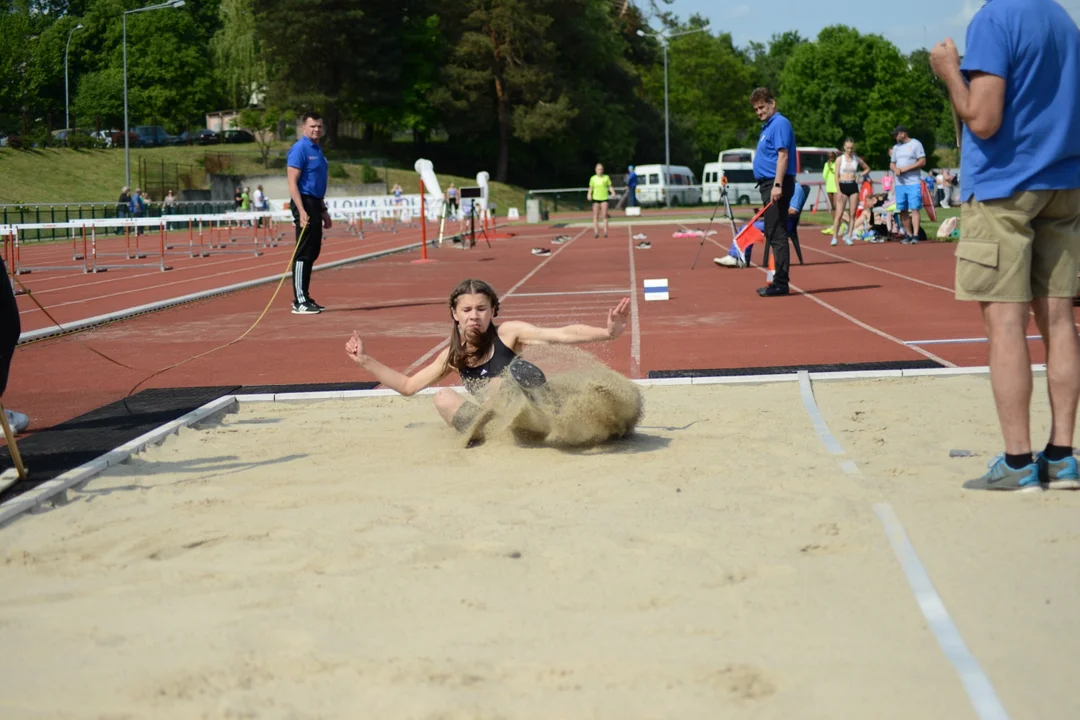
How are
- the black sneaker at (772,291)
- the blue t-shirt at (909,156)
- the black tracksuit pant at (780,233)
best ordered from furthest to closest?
1. the blue t-shirt at (909,156)
2. the black sneaker at (772,291)
3. the black tracksuit pant at (780,233)

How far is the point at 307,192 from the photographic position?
13.1m

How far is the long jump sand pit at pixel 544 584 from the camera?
9.59 feet

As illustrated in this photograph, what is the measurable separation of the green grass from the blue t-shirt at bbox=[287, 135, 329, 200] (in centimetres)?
3866

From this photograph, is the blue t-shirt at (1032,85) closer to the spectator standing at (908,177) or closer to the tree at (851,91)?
the spectator standing at (908,177)

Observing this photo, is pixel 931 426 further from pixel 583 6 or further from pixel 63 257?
pixel 583 6

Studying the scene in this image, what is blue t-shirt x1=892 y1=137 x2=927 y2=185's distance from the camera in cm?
2098

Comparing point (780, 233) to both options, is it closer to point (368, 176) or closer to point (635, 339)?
point (635, 339)

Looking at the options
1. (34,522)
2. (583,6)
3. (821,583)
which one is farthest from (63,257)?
(583,6)

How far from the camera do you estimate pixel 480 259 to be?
23.7 metres

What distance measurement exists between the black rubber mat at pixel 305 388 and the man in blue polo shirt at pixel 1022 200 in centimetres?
422

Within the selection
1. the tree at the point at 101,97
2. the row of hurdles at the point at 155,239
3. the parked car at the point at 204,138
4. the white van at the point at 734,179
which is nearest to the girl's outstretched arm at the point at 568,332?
the row of hurdles at the point at 155,239

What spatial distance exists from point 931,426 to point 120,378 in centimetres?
573

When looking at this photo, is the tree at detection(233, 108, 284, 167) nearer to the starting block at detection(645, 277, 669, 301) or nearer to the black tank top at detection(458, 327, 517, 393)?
the starting block at detection(645, 277, 669, 301)

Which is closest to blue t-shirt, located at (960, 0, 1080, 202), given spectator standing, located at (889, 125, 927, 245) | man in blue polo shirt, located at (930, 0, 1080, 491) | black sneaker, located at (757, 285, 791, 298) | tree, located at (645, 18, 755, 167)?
man in blue polo shirt, located at (930, 0, 1080, 491)
